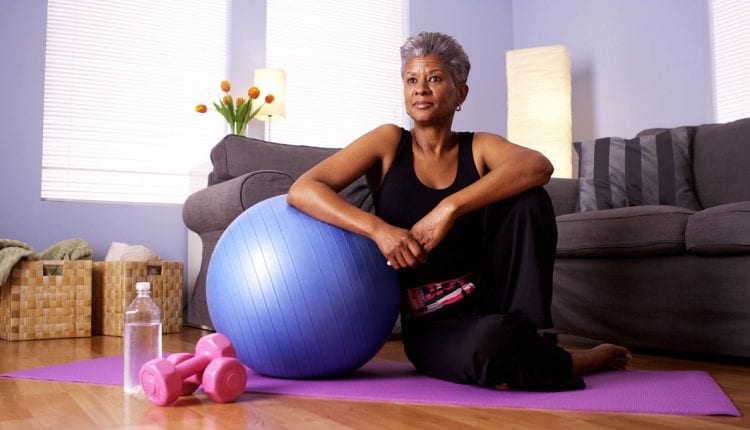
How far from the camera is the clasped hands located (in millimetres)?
1685

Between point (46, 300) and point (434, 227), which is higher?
point (434, 227)

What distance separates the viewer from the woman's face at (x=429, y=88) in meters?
1.86

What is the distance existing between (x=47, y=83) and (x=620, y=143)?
2962 millimetres

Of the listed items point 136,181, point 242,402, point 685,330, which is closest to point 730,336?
point 685,330

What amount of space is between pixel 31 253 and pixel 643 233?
247cm

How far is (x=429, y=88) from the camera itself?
187 cm

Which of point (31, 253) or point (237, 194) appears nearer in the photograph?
point (237, 194)

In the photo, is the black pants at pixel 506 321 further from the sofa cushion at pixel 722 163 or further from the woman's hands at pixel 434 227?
the sofa cushion at pixel 722 163

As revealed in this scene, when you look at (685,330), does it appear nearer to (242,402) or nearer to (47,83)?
(242,402)

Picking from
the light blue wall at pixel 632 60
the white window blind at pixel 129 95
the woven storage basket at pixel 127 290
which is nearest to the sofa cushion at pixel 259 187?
the woven storage basket at pixel 127 290

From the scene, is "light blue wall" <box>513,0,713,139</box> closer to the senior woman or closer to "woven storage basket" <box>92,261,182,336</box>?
the senior woman

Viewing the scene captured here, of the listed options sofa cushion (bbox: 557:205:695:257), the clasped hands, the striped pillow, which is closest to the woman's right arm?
the clasped hands

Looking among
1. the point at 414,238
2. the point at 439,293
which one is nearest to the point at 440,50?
the point at 414,238

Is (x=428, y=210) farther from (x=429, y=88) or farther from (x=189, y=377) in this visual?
(x=189, y=377)
